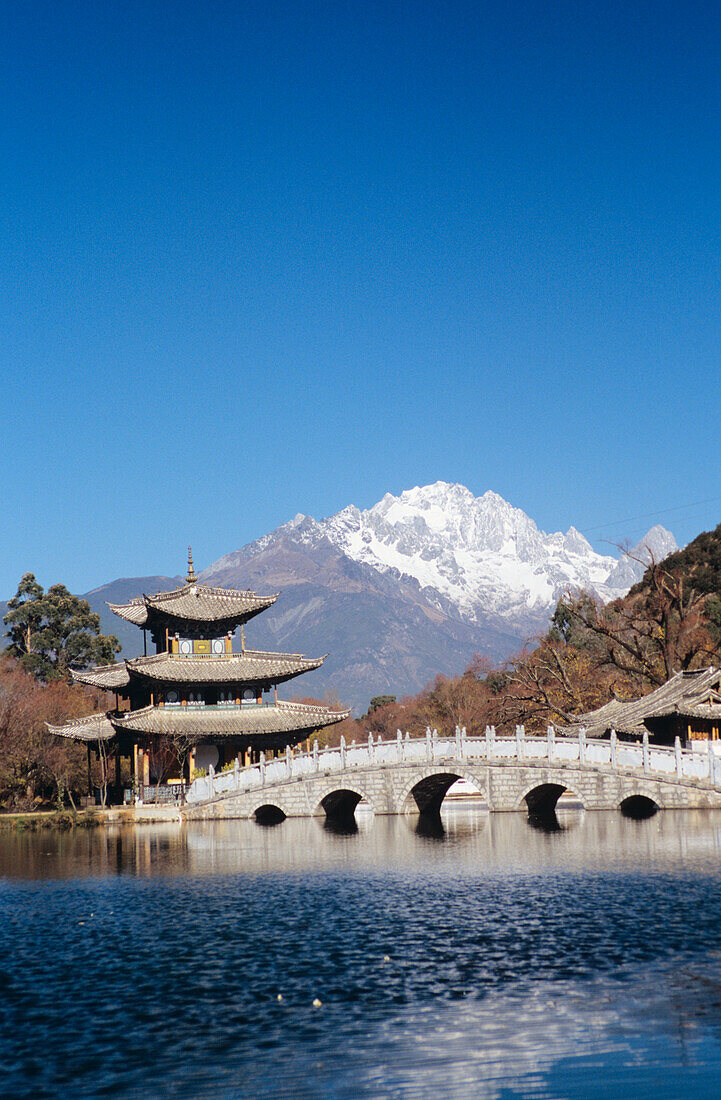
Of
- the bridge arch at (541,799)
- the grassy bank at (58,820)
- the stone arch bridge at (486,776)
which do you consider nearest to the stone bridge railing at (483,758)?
the stone arch bridge at (486,776)

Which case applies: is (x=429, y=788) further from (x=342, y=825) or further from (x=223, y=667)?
(x=223, y=667)

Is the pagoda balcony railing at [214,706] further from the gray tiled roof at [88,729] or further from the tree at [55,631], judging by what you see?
the tree at [55,631]

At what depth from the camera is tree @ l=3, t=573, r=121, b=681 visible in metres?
91.2

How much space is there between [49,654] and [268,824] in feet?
159

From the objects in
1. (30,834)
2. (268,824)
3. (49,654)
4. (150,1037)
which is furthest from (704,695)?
(49,654)

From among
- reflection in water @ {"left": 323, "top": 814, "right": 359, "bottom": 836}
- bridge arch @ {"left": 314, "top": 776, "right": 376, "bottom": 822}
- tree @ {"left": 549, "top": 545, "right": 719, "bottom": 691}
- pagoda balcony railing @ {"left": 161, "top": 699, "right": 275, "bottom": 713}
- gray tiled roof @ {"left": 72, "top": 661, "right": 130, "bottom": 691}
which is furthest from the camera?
gray tiled roof @ {"left": 72, "top": 661, "right": 130, "bottom": 691}

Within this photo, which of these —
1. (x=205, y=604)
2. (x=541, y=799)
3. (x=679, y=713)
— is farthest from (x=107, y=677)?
(x=679, y=713)

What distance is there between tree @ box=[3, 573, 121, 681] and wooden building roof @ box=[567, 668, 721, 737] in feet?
162

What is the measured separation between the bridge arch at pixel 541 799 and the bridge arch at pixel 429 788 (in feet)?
7.08

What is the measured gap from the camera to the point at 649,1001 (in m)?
16.5

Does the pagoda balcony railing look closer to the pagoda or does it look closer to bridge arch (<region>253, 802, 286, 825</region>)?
the pagoda

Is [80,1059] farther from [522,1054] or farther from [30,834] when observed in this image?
[30,834]

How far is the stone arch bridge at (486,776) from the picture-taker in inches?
1736

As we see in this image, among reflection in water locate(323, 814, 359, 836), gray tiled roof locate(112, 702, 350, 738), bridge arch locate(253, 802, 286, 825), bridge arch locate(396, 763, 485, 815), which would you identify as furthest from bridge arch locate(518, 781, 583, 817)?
bridge arch locate(253, 802, 286, 825)
